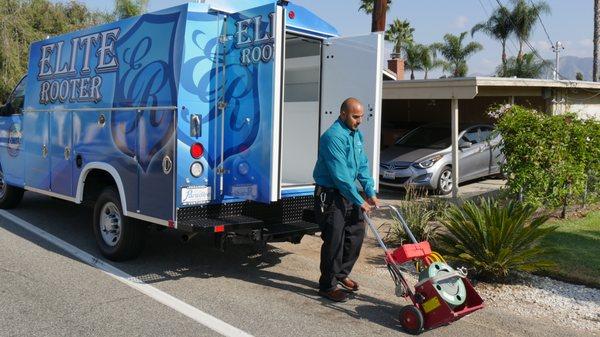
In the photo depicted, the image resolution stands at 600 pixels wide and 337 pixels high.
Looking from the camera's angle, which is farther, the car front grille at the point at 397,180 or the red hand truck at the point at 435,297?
the car front grille at the point at 397,180

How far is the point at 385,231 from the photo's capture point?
829 centimetres

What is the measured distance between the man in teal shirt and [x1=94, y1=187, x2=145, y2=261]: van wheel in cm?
227

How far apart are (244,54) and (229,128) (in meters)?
0.78

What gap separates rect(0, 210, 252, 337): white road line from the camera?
473 centimetres

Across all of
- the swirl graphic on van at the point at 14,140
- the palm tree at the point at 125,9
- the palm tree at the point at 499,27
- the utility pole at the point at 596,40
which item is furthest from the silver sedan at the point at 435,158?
the palm tree at the point at 499,27

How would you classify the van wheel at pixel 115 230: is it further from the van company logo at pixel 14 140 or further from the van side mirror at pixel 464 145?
the van side mirror at pixel 464 145

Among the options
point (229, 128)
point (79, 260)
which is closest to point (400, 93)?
point (229, 128)

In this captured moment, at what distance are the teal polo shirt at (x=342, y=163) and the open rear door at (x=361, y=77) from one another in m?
0.85

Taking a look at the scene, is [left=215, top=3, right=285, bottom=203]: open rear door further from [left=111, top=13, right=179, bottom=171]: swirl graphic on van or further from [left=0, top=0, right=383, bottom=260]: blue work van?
[left=111, top=13, right=179, bottom=171]: swirl graphic on van

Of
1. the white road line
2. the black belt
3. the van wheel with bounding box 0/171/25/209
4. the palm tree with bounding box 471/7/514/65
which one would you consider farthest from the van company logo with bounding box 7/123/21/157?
the palm tree with bounding box 471/7/514/65

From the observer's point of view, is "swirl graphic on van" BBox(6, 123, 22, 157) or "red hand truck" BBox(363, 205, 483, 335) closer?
"red hand truck" BBox(363, 205, 483, 335)

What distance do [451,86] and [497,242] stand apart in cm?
535

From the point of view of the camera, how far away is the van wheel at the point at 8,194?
9305 mm

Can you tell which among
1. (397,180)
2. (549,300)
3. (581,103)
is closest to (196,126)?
(549,300)
